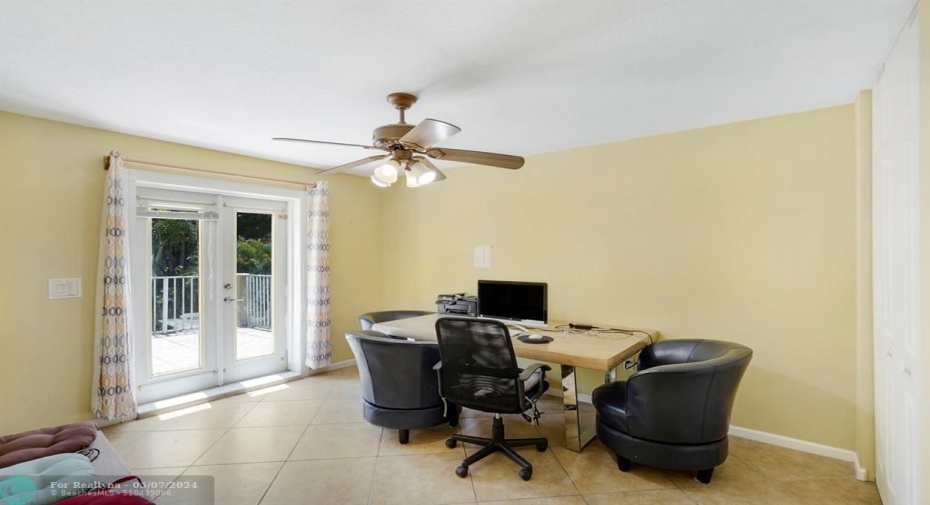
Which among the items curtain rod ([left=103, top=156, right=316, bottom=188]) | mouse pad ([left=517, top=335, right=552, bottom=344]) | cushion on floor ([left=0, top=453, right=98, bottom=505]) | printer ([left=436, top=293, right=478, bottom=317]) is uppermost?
curtain rod ([left=103, top=156, right=316, bottom=188])

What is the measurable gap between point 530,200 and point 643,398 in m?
2.23

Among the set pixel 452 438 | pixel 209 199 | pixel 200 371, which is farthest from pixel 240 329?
pixel 452 438

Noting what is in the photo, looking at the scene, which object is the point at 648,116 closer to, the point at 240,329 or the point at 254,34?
the point at 254,34

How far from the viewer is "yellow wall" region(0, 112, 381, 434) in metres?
2.77

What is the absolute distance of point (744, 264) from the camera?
9.55ft

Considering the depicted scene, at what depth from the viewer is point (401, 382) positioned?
2.81 metres

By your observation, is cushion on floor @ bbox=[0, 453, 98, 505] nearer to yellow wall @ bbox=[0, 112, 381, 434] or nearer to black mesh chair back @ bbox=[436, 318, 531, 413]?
black mesh chair back @ bbox=[436, 318, 531, 413]

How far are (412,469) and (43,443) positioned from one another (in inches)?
71.5

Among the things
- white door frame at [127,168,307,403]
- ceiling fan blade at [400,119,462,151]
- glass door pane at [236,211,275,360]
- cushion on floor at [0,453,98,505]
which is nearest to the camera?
cushion on floor at [0,453,98,505]

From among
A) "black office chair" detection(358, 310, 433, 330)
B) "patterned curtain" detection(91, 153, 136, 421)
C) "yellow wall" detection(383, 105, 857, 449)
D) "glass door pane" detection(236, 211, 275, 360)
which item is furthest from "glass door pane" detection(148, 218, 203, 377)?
"yellow wall" detection(383, 105, 857, 449)

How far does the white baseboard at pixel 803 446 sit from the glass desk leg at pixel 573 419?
111 centimetres

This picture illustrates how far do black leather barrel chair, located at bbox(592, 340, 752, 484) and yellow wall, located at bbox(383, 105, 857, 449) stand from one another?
29.8 inches

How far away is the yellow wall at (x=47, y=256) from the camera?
2.77m

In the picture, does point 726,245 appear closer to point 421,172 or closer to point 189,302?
point 421,172
